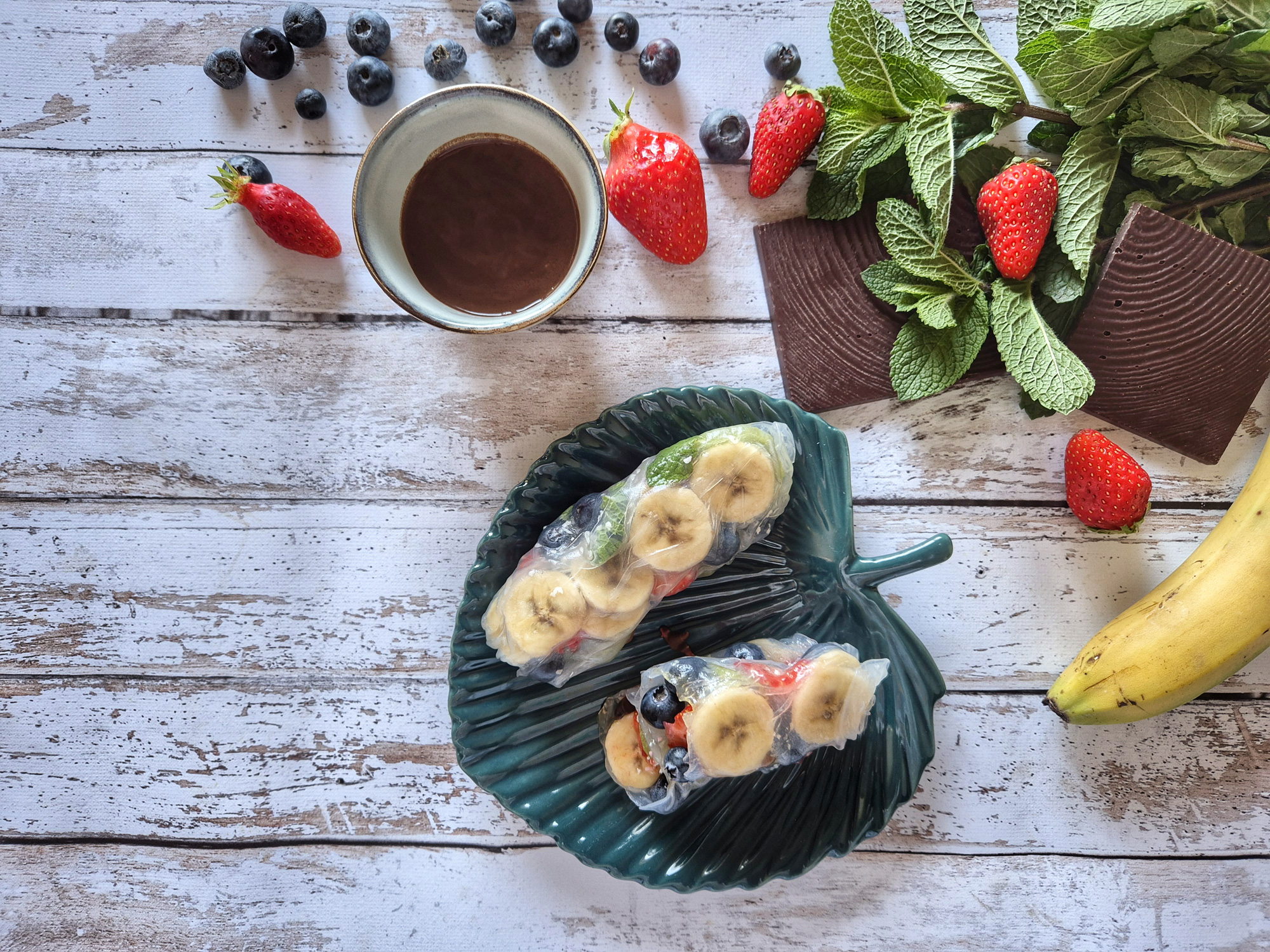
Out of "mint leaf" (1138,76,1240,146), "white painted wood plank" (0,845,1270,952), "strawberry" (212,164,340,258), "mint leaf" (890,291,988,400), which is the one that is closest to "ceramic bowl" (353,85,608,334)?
"strawberry" (212,164,340,258)

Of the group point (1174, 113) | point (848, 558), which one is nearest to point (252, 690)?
point (848, 558)

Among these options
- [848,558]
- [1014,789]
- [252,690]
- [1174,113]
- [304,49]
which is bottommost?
[1014,789]

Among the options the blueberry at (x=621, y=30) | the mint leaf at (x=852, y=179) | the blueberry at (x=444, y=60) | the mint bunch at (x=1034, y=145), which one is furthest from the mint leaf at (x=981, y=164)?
the blueberry at (x=444, y=60)

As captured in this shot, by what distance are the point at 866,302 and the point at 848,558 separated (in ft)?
1.16

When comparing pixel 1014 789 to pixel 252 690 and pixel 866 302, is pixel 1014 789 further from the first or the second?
pixel 252 690

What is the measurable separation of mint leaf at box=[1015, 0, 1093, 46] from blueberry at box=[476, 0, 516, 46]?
2.17ft

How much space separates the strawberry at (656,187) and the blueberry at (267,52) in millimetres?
449

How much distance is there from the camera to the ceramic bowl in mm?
925

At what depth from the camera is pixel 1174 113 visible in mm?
922

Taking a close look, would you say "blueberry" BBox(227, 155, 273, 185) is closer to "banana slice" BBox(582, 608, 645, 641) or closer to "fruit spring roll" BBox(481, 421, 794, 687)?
"fruit spring roll" BBox(481, 421, 794, 687)

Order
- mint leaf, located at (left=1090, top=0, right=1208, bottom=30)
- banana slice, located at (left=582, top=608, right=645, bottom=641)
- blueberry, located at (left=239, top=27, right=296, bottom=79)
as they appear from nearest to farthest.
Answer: mint leaf, located at (left=1090, top=0, right=1208, bottom=30) → banana slice, located at (left=582, top=608, right=645, bottom=641) → blueberry, located at (left=239, top=27, right=296, bottom=79)

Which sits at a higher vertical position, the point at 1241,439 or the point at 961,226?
the point at 961,226

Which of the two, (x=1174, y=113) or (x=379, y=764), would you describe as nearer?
(x=1174, y=113)

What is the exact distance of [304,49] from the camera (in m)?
1.08
